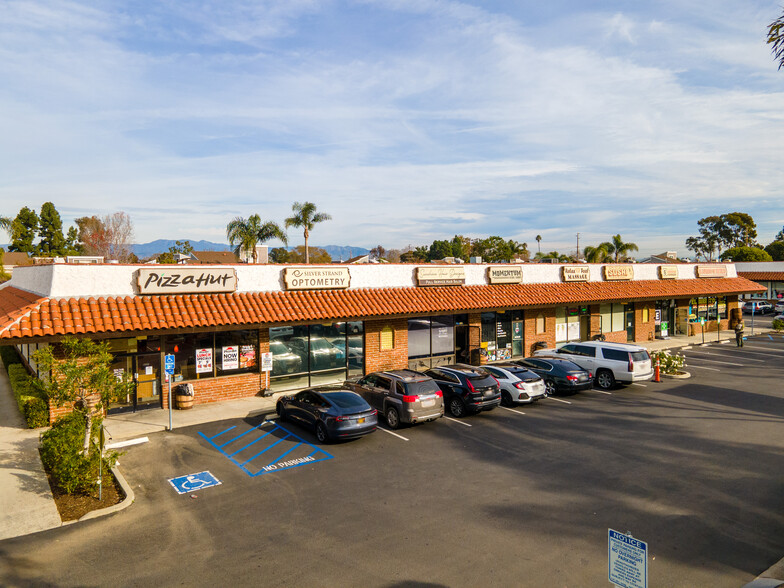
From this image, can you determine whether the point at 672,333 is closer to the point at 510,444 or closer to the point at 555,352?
the point at 555,352

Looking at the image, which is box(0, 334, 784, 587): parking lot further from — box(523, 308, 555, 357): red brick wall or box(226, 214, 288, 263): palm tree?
box(226, 214, 288, 263): palm tree

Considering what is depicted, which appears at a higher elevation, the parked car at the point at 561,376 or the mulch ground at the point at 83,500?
the parked car at the point at 561,376

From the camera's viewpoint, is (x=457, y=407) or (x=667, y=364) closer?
(x=457, y=407)

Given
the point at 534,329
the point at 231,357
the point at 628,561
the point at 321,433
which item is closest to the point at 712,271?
the point at 534,329

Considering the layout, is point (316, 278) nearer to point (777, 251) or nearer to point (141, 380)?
point (141, 380)

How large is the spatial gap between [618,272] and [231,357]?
85.2 ft

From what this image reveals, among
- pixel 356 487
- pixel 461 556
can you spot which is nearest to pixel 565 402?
pixel 356 487

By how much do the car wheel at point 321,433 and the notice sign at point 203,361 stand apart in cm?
645

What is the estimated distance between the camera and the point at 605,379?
875 inches

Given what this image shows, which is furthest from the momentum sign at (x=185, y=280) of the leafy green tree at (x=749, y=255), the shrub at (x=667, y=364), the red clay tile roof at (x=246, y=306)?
the leafy green tree at (x=749, y=255)

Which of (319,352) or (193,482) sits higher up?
(319,352)

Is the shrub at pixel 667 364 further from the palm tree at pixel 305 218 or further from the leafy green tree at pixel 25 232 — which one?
the leafy green tree at pixel 25 232

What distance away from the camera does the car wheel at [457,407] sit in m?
17.4

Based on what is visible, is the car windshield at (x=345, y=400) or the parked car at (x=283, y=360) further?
the parked car at (x=283, y=360)
